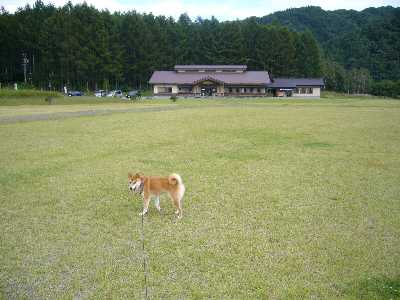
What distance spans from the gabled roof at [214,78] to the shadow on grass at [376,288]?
5353 cm

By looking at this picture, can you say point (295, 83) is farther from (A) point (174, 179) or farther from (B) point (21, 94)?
(A) point (174, 179)

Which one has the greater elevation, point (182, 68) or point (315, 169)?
point (182, 68)

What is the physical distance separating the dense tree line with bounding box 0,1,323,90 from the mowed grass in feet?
152

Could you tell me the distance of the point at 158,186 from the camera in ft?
18.9

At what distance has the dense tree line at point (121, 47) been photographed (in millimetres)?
→ 53625

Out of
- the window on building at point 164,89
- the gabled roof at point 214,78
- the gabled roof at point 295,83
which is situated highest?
the gabled roof at point 214,78

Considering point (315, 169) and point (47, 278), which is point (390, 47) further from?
point (47, 278)

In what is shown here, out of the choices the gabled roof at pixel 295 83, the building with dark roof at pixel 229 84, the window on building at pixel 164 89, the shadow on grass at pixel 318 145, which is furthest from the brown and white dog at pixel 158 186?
the gabled roof at pixel 295 83

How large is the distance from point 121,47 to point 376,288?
5940 centimetres

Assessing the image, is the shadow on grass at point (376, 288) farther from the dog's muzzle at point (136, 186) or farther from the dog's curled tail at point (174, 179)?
the dog's muzzle at point (136, 186)

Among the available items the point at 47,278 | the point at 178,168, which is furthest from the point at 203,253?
the point at 178,168

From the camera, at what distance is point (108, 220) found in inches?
227

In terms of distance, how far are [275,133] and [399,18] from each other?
87217 mm

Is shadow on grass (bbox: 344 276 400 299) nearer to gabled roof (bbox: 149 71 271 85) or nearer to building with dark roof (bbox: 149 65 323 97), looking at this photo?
building with dark roof (bbox: 149 65 323 97)
